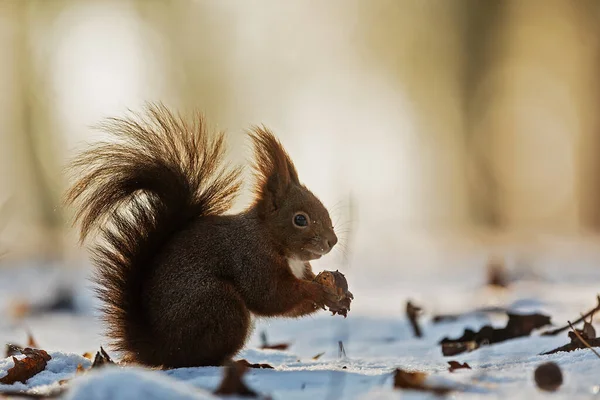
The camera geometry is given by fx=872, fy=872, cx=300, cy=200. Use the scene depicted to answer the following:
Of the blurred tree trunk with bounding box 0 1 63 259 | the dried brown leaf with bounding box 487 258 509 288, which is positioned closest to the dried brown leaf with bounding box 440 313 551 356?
the dried brown leaf with bounding box 487 258 509 288

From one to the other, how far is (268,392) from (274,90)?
21887mm

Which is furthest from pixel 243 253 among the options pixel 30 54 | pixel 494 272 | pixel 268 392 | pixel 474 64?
pixel 474 64

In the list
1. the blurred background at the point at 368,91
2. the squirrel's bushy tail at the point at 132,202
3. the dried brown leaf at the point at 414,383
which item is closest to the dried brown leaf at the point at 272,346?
the squirrel's bushy tail at the point at 132,202

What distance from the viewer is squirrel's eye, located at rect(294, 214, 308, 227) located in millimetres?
3291

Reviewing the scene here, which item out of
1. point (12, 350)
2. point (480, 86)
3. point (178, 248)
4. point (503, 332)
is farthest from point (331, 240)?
point (480, 86)

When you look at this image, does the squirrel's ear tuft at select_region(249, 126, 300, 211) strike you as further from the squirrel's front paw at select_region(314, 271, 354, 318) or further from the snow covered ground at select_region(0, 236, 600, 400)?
the snow covered ground at select_region(0, 236, 600, 400)

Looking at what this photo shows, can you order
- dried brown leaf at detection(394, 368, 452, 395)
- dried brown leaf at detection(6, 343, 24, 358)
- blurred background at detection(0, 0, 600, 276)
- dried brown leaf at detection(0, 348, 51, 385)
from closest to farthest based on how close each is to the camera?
dried brown leaf at detection(394, 368, 452, 395) → dried brown leaf at detection(0, 348, 51, 385) → dried brown leaf at detection(6, 343, 24, 358) → blurred background at detection(0, 0, 600, 276)

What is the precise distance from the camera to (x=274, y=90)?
23.9m

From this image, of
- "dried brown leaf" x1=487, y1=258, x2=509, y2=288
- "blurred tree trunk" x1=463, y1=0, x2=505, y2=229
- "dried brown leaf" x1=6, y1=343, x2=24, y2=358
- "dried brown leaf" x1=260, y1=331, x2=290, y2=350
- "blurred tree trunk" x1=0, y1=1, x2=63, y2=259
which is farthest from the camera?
"blurred tree trunk" x1=463, y1=0, x2=505, y2=229

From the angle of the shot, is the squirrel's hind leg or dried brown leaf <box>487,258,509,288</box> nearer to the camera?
the squirrel's hind leg

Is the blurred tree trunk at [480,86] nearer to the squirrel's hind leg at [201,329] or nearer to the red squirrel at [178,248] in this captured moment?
the red squirrel at [178,248]

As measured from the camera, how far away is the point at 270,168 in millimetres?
3391

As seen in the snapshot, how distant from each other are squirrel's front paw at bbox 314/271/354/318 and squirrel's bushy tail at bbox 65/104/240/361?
52 cm

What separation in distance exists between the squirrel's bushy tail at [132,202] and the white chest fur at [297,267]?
1.31 feet
